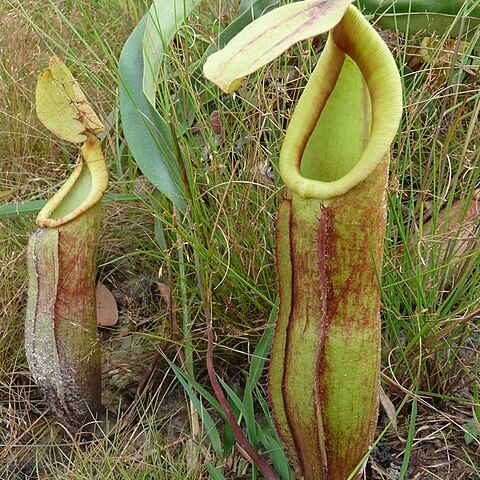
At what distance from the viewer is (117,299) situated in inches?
59.8

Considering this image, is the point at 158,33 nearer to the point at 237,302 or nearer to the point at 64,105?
the point at 64,105

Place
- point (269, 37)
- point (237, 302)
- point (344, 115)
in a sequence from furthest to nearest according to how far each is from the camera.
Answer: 1. point (237, 302)
2. point (344, 115)
3. point (269, 37)

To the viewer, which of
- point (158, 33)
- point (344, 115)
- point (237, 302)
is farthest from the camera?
point (237, 302)

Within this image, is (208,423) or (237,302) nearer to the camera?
(208,423)

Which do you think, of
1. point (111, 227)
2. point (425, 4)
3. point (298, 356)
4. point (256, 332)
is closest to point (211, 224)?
point (256, 332)

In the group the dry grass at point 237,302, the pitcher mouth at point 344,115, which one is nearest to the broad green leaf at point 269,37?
the pitcher mouth at point 344,115

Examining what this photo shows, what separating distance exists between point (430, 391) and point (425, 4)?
72 centimetres

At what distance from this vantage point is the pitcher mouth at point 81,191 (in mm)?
1148

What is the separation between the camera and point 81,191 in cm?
122

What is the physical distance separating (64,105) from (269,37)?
2.17 feet

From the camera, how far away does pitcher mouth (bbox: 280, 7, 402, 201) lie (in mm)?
761

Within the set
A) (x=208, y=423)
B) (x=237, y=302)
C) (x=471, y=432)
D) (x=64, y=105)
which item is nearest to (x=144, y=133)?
(x=64, y=105)

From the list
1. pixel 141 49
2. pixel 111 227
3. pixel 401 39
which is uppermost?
pixel 141 49

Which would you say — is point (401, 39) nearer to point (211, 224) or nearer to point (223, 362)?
point (211, 224)
